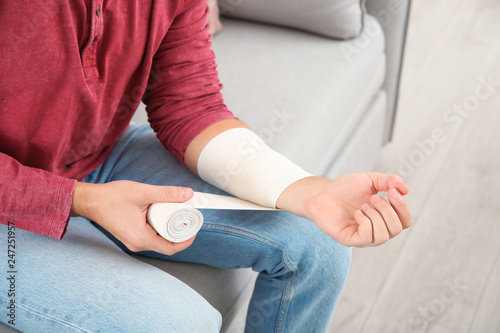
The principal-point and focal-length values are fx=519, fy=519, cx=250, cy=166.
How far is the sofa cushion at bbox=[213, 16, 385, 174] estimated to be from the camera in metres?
1.21

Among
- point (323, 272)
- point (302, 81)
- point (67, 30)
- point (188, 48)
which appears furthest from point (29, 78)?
point (302, 81)

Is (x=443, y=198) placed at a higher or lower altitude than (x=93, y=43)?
lower

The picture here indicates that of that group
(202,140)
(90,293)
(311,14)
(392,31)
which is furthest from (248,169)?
(392,31)

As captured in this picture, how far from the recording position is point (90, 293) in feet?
2.33

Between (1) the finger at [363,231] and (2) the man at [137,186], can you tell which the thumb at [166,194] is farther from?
(1) the finger at [363,231]

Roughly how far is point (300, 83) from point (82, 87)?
651 millimetres

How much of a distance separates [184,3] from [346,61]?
63 centimetres

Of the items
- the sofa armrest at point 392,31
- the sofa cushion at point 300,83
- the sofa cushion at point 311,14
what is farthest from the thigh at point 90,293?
the sofa armrest at point 392,31

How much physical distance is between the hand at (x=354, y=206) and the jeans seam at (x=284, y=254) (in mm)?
63

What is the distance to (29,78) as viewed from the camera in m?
0.74

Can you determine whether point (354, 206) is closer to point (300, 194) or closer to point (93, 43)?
point (300, 194)

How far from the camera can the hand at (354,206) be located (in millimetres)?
711

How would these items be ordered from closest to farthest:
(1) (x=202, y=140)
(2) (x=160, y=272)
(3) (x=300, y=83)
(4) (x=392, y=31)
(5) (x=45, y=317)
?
(5) (x=45, y=317) < (2) (x=160, y=272) < (1) (x=202, y=140) < (3) (x=300, y=83) < (4) (x=392, y=31)

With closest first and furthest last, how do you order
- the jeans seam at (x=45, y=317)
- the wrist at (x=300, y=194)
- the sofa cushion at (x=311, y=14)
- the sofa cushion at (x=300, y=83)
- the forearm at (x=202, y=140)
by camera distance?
the jeans seam at (x=45, y=317)
the wrist at (x=300, y=194)
the forearm at (x=202, y=140)
the sofa cushion at (x=300, y=83)
the sofa cushion at (x=311, y=14)
